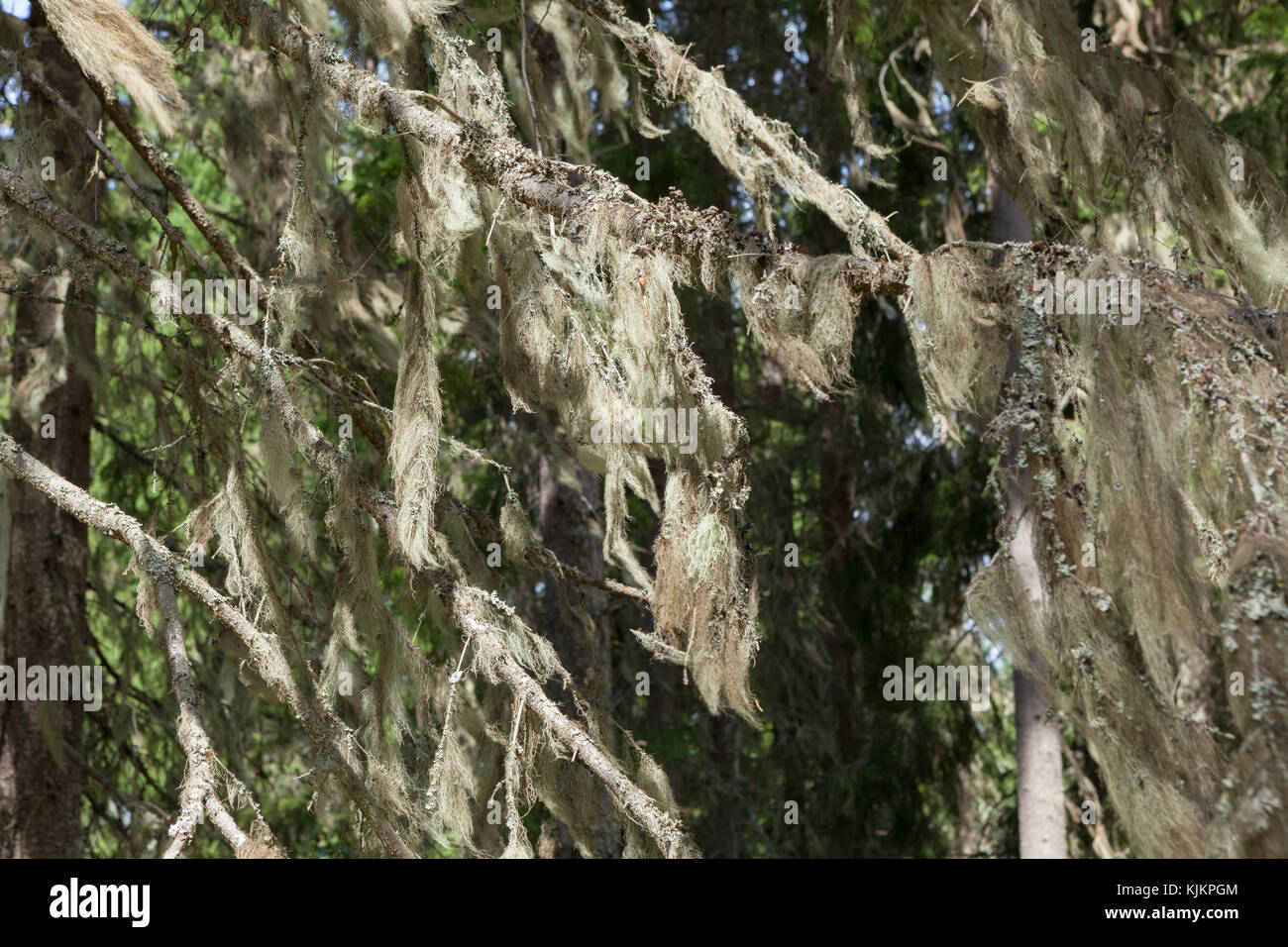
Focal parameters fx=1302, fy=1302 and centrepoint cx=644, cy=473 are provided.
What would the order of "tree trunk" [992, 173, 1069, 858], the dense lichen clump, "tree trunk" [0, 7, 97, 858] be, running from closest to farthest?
the dense lichen clump, "tree trunk" [0, 7, 97, 858], "tree trunk" [992, 173, 1069, 858]

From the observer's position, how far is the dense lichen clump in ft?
5.87


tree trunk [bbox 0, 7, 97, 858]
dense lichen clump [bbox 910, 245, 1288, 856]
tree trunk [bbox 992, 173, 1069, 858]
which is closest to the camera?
dense lichen clump [bbox 910, 245, 1288, 856]

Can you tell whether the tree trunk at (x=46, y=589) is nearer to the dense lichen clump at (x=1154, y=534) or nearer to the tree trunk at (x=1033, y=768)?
the dense lichen clump at (x=1154, y=534)

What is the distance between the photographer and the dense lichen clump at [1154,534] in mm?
1788

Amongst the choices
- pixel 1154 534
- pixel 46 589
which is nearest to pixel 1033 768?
pixel 46 589

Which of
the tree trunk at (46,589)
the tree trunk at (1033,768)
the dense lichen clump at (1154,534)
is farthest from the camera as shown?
the tree trunk at (1033,768)

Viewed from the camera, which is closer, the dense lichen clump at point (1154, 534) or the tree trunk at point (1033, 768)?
the dense lichen clump at point (1154, 534)

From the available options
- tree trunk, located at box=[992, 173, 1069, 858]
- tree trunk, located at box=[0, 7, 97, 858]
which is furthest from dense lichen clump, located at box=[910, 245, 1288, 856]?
tree trunk, located at box=[992, 173, 1069, 858]

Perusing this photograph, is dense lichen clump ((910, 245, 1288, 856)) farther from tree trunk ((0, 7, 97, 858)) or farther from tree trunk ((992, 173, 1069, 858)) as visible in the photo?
tree trunk ((992, 173, 1069, 858))

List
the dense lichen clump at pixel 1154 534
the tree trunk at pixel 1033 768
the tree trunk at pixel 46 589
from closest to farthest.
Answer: the dense lichen clump at pixel 1154 534, the tree trunk at pixel 46 589, the tree trunk at pixel 1033 768

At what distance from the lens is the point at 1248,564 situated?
70.5 inches

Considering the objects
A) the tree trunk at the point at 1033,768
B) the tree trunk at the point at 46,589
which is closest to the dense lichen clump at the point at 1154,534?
the tree trunk at the point at 46,589

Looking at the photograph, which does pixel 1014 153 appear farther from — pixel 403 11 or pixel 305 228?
pixel 305 228

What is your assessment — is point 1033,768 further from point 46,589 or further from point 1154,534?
point 1154,534
